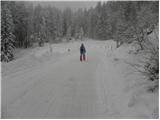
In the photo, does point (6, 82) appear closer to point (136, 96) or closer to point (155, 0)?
point (136, 96)

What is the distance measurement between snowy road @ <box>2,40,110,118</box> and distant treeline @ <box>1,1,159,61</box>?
7.79 meters

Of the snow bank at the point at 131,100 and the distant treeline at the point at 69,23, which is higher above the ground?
the distant treeline at the point at 69,23

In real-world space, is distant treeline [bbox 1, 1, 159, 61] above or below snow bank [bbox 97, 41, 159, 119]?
above

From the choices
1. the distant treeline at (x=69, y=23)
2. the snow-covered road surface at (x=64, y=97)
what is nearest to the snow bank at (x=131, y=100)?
the snow-covered road surface at (x=64, y=97)

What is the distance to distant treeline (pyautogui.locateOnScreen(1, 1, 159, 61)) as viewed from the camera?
79.7 feet

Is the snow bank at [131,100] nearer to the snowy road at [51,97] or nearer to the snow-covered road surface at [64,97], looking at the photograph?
the snow-covered road surface at [64,97]

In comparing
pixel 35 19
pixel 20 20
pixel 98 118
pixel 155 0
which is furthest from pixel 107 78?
pixel 35 19

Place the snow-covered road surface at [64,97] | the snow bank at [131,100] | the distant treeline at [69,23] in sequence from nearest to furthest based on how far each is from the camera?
the snow bank at [131,100] → the snow-covered road surface at [64,97] → the distant treeline at [69,23]

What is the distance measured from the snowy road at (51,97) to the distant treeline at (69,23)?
7.79 m

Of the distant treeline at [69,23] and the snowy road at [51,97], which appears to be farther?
the distant treeline at [69,23]

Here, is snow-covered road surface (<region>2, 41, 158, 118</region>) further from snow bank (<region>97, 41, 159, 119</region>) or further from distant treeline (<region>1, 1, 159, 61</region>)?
distant treeline (<region>1, 1, 159, 61</region>)

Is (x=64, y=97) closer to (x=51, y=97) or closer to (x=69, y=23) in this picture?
(x=51, y=97)

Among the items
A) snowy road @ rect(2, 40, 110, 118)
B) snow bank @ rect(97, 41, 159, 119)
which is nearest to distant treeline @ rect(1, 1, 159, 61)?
snow bank @ rect(97, 41, 159, 119)

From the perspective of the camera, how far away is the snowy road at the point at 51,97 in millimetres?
5918
